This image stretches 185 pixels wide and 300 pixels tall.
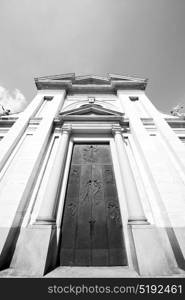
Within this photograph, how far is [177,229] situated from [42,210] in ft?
14.4

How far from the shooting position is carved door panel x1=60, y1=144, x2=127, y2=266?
182 inches

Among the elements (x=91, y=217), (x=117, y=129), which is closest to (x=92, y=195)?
(x=91, y=217)

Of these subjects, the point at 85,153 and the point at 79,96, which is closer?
the point at 85,153

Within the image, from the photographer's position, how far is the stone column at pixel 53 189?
472 centimetres

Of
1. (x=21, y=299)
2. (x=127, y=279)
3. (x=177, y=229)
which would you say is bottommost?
(x=21, y=299)

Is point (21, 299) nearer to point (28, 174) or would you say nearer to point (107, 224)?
point (107, 224)

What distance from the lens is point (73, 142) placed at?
826 centimetres

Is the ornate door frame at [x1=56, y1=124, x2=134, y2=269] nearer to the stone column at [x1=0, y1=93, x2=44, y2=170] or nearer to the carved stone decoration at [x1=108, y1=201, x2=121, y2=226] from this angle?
the carved stone decoration at [x1=108, y1=201, x2=121, y2=226]

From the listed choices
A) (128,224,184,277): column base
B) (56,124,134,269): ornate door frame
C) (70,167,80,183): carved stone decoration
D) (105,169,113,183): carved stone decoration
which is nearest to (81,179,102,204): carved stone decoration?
(105,169,113,183): carved stone decoration

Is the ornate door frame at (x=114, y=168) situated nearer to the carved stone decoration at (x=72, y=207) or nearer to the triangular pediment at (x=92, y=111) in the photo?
the carved stone decoration at (x=72, y=207)

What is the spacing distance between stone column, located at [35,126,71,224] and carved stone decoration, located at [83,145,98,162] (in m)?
1.09

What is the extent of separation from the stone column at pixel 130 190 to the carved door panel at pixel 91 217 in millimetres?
713

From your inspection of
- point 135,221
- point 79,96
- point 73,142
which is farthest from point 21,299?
point 79,96

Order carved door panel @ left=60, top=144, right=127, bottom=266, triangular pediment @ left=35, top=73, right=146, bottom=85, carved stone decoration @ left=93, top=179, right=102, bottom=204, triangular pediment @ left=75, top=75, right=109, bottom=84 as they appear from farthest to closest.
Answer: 1. triangular pediment @ left=75, top=75, right=109, bottom=84
2. triangular pediment @ left=35, top=73, right=146, bottom=85
3. carved stone decoration @ left=93, top=179, right=102, bottom=204
4. carved door panel @ left=60, top=144, right=127, bottom=266
